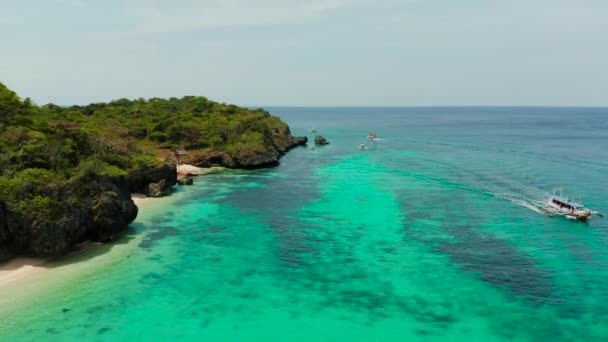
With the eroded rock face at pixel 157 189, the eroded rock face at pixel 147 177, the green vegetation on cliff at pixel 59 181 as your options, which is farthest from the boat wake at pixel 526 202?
the green vegetation on cliff at pixel 59 181

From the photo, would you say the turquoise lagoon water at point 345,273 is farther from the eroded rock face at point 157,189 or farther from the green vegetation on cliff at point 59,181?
the green vegetation on cliff at point 59,181

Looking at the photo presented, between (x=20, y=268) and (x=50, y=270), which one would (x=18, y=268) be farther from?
(x=50, y=270)

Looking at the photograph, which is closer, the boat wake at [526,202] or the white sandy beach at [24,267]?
the white sandy beach at [24,267]

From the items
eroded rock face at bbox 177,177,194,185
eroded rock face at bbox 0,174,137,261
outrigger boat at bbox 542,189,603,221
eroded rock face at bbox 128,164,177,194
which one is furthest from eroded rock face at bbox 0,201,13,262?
outrigger boat at bbox 542,189,603,221

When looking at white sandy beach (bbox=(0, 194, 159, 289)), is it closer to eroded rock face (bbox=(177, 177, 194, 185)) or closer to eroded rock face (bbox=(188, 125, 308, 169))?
eroded rock face (bbox=(177, 177, 194, 185))

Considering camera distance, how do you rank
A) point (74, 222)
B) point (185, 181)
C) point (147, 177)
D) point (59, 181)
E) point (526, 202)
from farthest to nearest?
point (185, 181)
point (147, 177)
point (526, 202)
point (59, 181)
point (74, 222)

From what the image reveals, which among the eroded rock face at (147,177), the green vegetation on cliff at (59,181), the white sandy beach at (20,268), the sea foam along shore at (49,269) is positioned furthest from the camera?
the eroded rock face at (147,177)

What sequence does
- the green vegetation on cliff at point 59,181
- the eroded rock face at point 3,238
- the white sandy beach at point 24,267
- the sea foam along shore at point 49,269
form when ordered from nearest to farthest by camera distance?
the sea foam along shore at point 49,269, the white sandy beach at point 24,267, the eroded rock face at point 3,238, the green vegetation on cliff at point 59,181

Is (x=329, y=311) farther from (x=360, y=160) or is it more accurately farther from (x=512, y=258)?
(x=360, y=160)

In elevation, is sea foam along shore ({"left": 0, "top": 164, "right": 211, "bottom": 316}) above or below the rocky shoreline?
below

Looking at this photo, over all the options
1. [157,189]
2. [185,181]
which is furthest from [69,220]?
[185,181]
